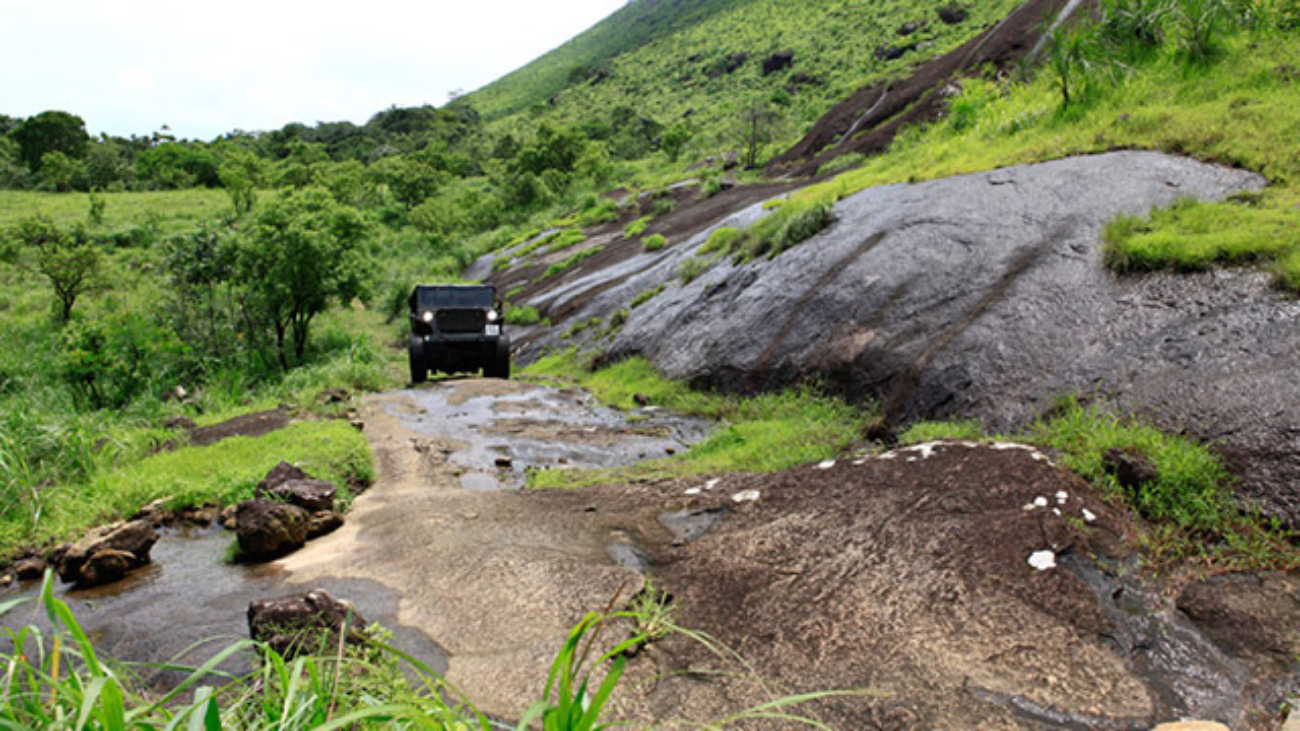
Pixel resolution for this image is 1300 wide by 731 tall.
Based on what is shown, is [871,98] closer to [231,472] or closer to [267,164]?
[231,472]

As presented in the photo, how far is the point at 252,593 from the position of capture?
17.6ft

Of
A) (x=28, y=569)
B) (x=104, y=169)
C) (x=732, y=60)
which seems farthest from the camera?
(x=732, y=60)

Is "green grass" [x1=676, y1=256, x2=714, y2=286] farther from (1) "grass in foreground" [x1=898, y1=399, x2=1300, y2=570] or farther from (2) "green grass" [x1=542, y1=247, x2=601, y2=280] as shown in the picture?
(1) "grass in foreground" [x1=898, y1=399, x2=1300, y2=570]

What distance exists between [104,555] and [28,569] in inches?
30.0

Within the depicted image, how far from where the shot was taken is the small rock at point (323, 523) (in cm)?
660

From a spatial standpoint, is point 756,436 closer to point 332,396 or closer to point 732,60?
point 332,396

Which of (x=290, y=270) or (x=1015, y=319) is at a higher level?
(x=290, y=270)

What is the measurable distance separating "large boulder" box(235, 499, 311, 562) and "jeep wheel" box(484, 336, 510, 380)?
35.8 feet

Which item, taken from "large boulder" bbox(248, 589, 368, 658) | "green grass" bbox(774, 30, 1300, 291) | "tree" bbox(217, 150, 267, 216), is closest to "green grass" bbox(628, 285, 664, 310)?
"green grass" bbox(774, 30, 1300, 291)

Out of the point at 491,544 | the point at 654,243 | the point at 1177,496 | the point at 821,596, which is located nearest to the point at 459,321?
the point at 654,243

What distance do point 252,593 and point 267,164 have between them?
6943 cm

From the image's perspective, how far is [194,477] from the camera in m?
8.00

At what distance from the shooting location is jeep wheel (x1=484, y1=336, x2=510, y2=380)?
17172 millimetres

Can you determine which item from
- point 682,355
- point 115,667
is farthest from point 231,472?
point 682,355
